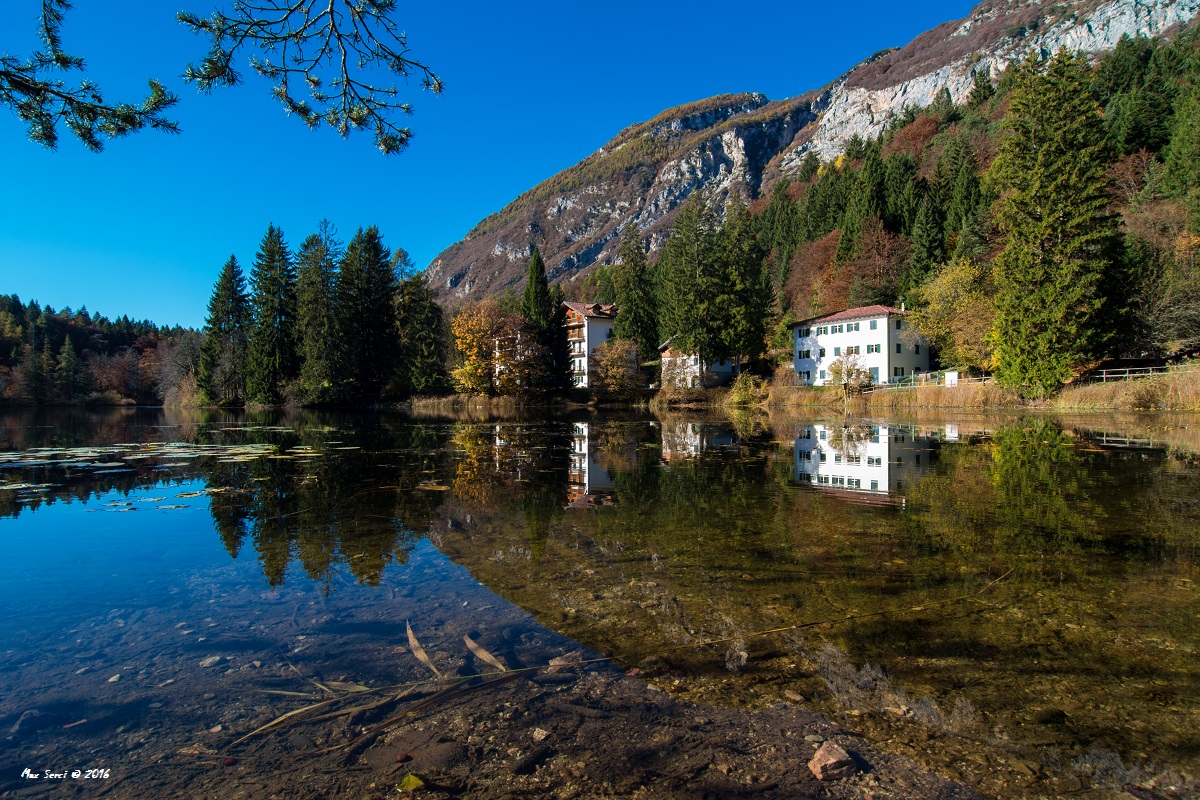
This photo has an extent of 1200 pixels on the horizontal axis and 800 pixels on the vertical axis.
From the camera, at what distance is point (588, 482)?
10.4m

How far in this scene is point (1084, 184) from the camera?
28.9 metres

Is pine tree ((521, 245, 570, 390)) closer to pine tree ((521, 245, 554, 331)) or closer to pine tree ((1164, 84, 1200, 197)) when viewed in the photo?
pine tree ((521, 245, 554, 331))

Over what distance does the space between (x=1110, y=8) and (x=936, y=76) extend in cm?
3545

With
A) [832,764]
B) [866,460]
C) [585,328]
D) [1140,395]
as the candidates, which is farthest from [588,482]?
[585,328]

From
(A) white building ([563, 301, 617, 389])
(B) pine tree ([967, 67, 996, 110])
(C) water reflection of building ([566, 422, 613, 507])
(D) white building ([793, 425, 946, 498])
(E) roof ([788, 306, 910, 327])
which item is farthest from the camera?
(B) pine tree ([967, 67, 996, 110])

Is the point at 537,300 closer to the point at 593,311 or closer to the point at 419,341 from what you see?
the point at 593,311

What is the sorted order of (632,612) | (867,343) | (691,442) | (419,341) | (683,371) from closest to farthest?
1. (632,612)
2. (691,442)
3. (683,371)
4. (867,343)
5. (419,341)

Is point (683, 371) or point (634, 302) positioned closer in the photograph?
point (683, 371)

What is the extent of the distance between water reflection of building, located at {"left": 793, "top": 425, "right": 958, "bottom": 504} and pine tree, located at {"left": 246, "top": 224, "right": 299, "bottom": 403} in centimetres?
5251

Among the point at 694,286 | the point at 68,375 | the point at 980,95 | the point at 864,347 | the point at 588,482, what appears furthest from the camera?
the point at 980,95

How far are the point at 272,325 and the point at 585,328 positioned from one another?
33.3 m

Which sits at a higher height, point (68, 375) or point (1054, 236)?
point (1054, 236)

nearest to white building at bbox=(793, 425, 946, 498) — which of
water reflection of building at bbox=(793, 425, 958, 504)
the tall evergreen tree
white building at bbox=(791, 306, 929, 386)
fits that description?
water reflection of building at bbox=(793, 425, 958, 504)

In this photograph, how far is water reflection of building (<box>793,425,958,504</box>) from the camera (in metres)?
9.24
